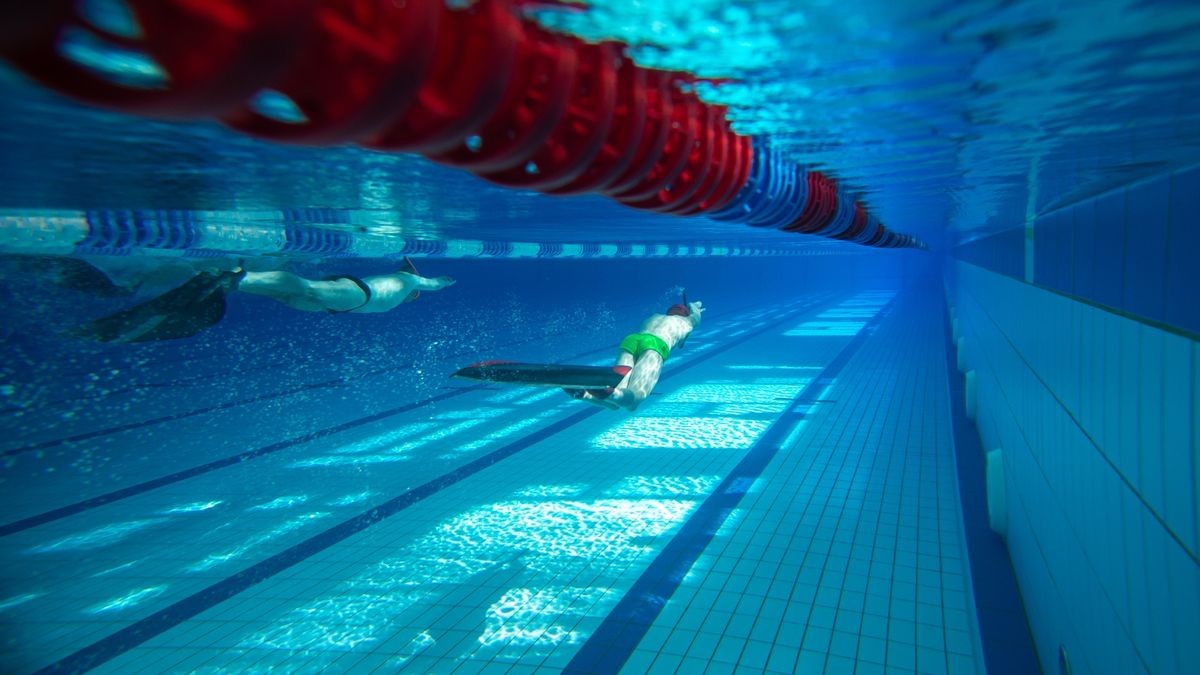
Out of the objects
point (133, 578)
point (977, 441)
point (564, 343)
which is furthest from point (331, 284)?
point (564, 343)

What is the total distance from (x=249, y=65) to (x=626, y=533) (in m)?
4.76

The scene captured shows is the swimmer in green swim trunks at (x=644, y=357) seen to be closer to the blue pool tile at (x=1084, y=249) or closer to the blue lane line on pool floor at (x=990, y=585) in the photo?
the blue lane line on pool floor at (x=990, y=585)

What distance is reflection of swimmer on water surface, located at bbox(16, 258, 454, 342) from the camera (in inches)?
174

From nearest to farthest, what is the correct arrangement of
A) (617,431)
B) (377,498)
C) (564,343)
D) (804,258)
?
(377,498)
(617,431)
(564,343)
(804,258)

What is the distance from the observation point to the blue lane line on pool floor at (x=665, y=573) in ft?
11.9

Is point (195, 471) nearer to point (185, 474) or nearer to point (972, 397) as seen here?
point (185, 474)

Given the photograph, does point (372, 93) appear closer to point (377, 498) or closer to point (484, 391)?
point (377, 498)

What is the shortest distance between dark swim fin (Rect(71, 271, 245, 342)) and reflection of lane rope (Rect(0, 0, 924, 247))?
2824mm

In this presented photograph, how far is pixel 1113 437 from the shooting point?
206cm

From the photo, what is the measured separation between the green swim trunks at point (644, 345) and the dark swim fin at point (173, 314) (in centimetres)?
351

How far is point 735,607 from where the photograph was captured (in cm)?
399

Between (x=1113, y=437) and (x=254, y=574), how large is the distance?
16.5 ft

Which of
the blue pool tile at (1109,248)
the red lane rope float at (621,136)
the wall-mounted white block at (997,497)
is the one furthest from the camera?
the wall-mounted white block at (997,497)

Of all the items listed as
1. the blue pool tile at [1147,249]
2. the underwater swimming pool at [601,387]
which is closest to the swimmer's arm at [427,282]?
the underwater swimming pool at [601,387]
